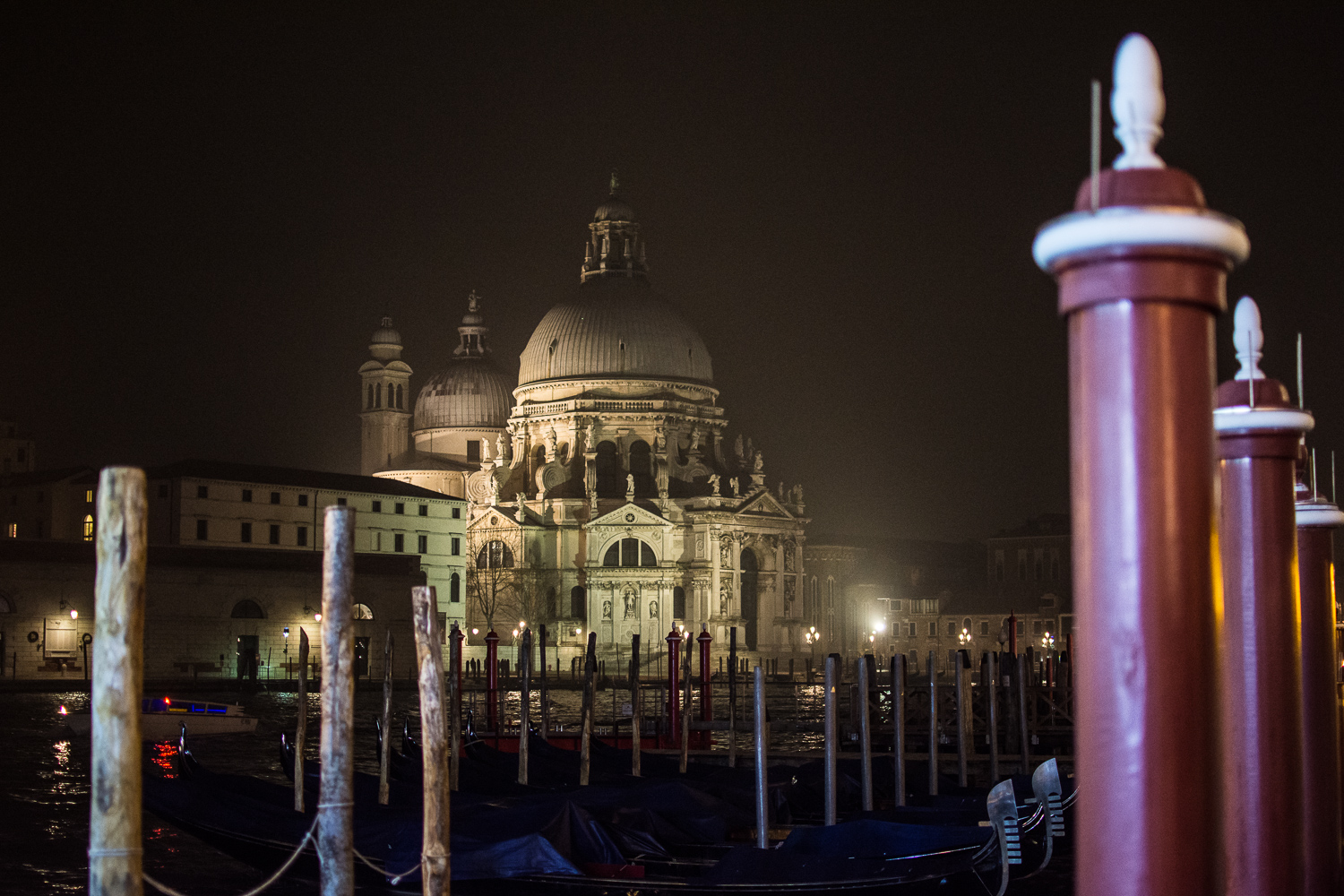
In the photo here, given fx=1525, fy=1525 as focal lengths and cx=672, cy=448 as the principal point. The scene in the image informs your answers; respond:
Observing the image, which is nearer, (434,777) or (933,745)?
(434,777)

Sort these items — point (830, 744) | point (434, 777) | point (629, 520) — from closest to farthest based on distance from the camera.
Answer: point (434, 777) → point (830, 744) → point (629, 520)

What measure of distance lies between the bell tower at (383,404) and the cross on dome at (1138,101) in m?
73.6

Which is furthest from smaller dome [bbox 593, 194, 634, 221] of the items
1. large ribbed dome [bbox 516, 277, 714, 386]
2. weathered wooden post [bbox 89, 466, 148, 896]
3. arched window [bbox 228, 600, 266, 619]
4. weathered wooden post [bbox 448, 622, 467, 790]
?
weathered wooden post [bbox 89, 466, 148, 896]

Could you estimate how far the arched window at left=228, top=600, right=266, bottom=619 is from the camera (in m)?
46.8

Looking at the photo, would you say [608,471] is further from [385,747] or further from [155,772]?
[385,747]

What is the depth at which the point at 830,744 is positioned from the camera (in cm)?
1396

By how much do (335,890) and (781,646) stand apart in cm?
5886

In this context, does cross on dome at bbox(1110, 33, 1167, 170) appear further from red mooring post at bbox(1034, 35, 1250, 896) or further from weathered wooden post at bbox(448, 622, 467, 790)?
weathered wooden post at bbox(448, 622, 467, 790)

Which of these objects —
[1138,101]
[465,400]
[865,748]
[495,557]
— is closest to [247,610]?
[495,557]

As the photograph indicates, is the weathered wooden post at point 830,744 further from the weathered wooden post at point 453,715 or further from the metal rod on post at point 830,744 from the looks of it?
the weathered wooden post at point 453,715

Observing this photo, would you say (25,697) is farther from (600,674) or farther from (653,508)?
(653,508)

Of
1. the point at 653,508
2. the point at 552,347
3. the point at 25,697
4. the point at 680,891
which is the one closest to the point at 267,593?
the point at 25,697

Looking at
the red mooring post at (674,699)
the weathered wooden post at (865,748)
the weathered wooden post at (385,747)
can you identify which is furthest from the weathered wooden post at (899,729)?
the red mooring post at (674,699)

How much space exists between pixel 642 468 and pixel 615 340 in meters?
5.87
